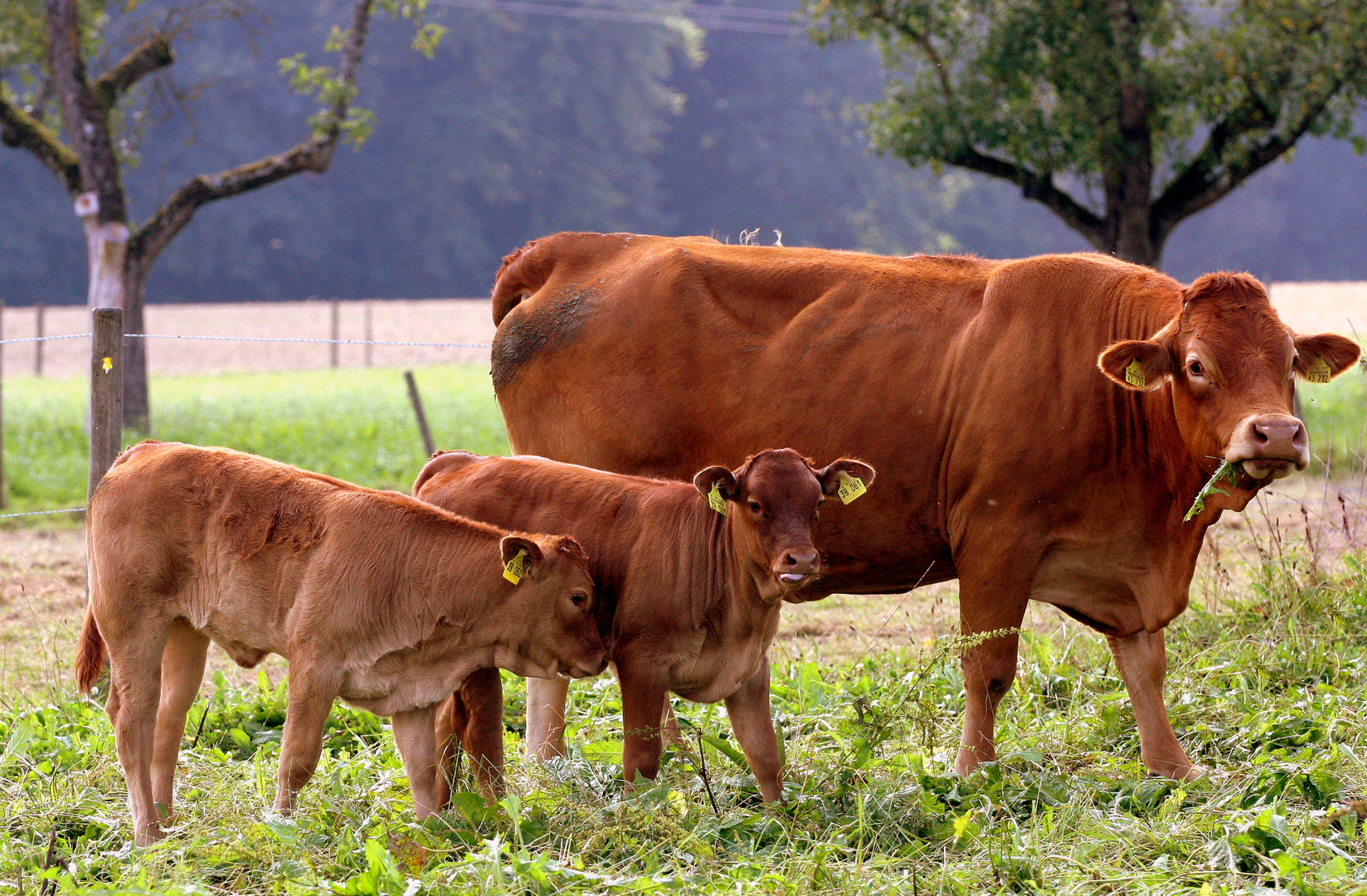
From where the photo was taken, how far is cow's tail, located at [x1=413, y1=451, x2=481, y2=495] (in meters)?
5.69

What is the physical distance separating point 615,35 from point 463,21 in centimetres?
696

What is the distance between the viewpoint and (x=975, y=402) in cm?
540

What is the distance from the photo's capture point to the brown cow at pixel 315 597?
15.5ft

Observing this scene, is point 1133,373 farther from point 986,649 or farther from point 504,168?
point 504,168

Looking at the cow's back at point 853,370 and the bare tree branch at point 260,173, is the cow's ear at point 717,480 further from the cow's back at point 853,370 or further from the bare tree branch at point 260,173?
the bare tree branch at point 260,173

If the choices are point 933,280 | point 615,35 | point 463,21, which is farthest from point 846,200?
point 933,280

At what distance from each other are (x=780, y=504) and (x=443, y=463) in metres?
1.75

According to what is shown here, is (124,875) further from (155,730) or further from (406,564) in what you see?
(406,564)

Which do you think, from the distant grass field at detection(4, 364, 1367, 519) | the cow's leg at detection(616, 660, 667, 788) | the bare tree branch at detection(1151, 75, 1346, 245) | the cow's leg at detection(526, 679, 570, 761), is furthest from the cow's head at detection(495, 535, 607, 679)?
the bare tree branch at detection(1151, 75, 1346, 245)

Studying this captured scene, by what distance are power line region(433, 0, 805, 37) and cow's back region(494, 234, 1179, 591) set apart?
4631cm

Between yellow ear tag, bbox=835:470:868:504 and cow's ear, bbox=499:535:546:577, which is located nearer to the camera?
cow's ear, bbox=499:535:546:577

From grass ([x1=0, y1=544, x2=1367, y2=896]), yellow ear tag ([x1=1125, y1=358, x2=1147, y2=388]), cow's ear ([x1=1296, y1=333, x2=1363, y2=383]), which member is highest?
cow's ear ([x1=1296, y1=333, x2=1363, y2=383])

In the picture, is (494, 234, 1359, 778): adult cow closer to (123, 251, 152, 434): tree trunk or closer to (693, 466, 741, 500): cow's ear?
(693, 466, 741, 500): cow's ear

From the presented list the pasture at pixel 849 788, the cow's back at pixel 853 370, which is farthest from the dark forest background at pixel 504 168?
the cow's back at pixel 853 370
